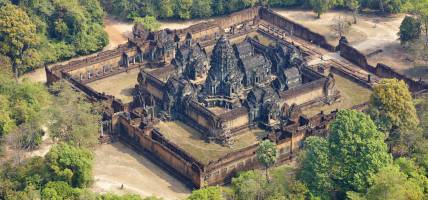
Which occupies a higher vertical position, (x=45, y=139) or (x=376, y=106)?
(x=376, y=106)

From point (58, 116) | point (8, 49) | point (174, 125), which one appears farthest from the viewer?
point (8, 49)

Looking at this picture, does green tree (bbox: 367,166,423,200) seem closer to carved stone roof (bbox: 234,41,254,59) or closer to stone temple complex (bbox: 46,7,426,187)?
stone temple complex (bbox: 46,7,426,187)

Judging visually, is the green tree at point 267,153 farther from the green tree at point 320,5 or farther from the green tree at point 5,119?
the green tree at point 320,5

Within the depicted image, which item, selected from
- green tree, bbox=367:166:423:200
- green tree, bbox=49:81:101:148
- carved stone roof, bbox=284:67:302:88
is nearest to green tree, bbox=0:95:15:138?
green tree, bbox=49:81:101:148

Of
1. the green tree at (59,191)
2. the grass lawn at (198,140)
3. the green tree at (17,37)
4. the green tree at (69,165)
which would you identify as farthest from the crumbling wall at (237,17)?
the green tree at (59,191)

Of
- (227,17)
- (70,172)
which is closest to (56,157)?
(70,172)

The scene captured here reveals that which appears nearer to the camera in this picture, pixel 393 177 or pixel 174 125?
pixel 393 177

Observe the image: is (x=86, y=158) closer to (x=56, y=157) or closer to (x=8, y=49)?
(x=56, y=157)
